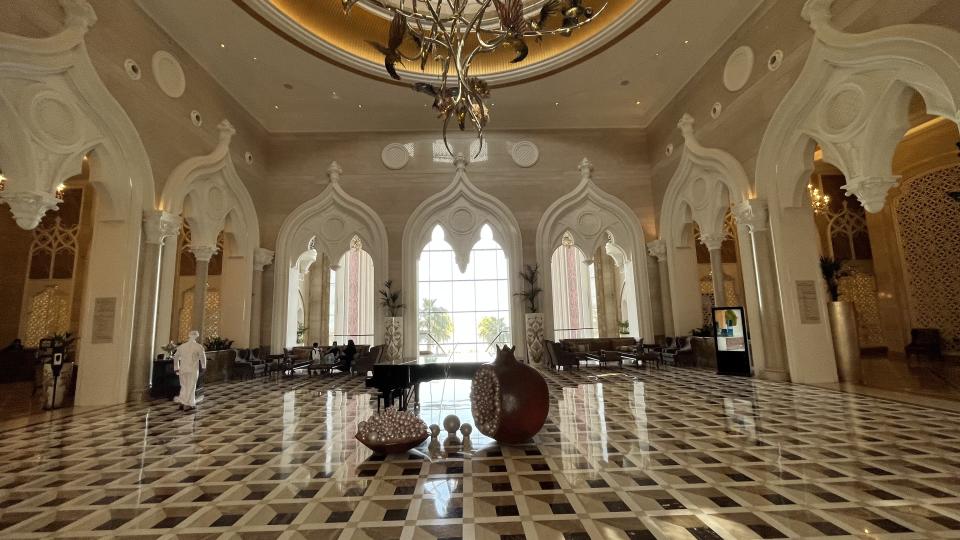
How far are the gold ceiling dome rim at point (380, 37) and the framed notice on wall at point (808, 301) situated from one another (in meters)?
5.54

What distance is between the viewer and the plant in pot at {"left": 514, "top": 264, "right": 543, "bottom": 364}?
1077 cm

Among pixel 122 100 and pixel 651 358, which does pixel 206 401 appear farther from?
pixel 651 358

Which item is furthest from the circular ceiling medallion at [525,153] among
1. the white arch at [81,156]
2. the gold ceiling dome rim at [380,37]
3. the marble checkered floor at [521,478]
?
the white arch at [81,156]

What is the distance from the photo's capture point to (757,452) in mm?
3357

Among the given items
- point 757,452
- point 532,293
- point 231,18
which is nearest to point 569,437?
point 757,452

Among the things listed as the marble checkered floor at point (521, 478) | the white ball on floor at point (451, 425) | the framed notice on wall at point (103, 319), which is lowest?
the marble checkered floor at point (521, 478)

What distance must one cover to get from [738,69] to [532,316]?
6.87m

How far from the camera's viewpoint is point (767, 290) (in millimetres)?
7406

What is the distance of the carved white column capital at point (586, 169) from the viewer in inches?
455

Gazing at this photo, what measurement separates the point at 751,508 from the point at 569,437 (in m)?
1.78

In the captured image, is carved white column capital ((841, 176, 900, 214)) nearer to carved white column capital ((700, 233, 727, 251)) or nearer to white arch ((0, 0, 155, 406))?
carved white column capital ((700, 233, 727, 251))

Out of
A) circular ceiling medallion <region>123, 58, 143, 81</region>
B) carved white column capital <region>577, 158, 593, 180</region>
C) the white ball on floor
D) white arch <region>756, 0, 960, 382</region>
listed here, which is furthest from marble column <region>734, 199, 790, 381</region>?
circular ceiling medallion <region>123, 58, 143, 81</region>

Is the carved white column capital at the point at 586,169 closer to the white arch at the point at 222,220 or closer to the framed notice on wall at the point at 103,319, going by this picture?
the white arch at the point at 222,220

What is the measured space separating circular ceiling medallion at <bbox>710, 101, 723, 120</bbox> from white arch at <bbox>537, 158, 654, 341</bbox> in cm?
321
